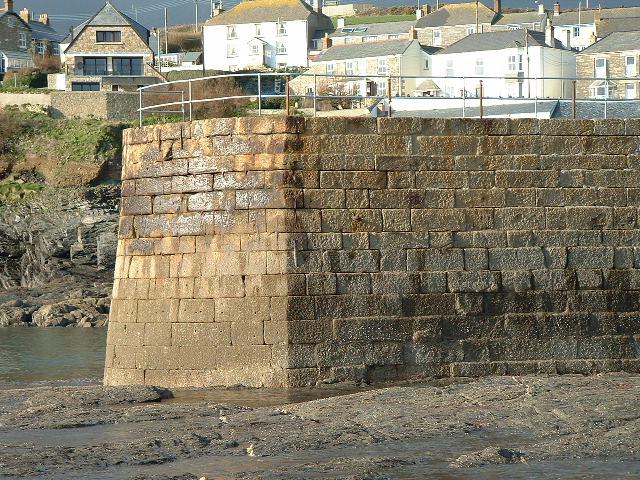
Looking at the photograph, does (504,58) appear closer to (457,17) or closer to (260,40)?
(457,17)

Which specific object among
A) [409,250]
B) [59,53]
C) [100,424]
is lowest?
[100,424]

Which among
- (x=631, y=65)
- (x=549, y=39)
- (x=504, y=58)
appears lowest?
(x=631, y=65)

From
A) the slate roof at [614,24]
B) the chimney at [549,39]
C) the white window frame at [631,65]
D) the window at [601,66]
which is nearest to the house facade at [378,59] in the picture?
the chimney at [549,39]

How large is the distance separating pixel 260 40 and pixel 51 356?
2345 inches

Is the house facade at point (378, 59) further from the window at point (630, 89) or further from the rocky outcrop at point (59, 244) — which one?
the rocky outcrop at point (59, 244)

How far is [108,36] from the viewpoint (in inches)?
2955

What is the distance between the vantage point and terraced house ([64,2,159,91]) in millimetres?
73500

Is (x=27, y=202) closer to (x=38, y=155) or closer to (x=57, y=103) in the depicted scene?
(x=38, y=155)

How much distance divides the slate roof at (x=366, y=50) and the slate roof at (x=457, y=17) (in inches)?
582

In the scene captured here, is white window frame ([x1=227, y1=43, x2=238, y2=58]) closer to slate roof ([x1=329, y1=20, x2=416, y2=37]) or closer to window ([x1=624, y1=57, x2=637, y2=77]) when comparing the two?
slate roof ([x1=329, y1=20, x2=416, y2=37])

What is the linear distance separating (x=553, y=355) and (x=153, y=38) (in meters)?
83.1

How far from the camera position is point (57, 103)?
205 feet

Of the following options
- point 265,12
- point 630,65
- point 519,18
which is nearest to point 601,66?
point 630,65

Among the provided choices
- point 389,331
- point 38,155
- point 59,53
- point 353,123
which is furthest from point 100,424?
point 59,53
